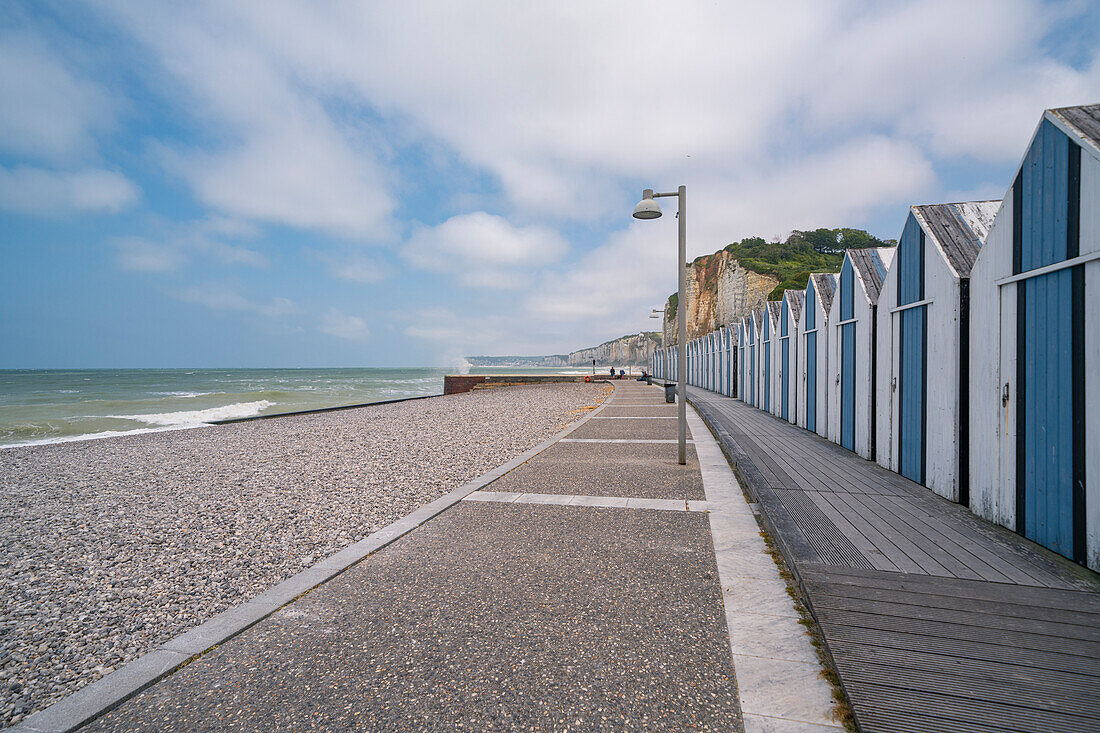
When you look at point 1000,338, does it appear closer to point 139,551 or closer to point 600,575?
point 600,575

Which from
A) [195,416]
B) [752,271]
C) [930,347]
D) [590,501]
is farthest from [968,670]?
[752,271]

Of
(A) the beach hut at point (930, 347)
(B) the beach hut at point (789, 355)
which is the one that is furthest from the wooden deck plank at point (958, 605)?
(B) the beach hut at point (789, 355)

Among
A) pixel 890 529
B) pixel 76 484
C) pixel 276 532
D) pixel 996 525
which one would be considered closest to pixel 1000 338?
pixel 996 525

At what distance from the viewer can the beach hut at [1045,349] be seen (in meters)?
3.34

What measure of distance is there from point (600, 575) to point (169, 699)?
2535mm

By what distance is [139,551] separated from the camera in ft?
14.7

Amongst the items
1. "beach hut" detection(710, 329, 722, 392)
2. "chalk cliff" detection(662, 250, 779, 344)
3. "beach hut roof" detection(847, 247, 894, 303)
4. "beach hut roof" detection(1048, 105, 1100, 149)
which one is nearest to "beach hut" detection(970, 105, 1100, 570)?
"beach hut roof" detection(1048, 105, 1100, 149)

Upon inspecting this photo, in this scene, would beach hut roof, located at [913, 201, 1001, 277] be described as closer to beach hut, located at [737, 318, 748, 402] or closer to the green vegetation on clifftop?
beach hut, located at [737, 318, 748, 402]

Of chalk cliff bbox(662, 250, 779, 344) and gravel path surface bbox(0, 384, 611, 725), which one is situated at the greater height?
chalk cliff bbox(662, 250, 779, 344)

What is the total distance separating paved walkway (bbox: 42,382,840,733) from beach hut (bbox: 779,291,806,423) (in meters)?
7.84

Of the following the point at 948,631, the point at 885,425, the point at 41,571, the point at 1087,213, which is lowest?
the point at 41,571

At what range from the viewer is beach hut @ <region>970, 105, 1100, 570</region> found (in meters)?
3.34

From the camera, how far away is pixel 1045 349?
373 cm

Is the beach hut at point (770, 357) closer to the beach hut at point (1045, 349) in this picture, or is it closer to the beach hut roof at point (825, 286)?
the beach hut roof at point (825, 286)
